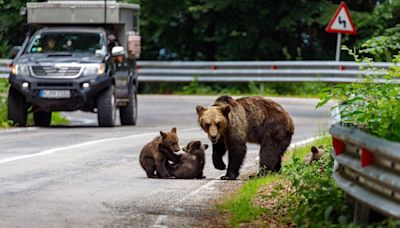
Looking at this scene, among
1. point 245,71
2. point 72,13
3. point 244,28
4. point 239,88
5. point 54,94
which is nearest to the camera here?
point 54,94

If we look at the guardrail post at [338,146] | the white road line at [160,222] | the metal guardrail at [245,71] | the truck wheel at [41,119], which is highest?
the guardrail post at [338,146]

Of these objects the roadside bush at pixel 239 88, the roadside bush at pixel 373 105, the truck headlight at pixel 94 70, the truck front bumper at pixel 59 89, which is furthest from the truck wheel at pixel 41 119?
the roadside bush at pixel 239 88

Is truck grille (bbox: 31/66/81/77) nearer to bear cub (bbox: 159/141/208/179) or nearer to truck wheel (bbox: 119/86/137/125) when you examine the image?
truck wheel (bbox: 119/86/137/125)

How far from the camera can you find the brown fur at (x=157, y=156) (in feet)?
45.0

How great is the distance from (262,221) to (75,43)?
559 inches

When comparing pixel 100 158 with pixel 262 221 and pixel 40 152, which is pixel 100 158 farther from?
pixel 262 221

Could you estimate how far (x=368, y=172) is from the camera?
826 centimetres

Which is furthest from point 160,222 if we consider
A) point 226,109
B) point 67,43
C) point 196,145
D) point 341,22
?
point 341,22

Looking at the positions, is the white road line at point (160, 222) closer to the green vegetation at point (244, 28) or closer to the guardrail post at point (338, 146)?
the guardrail post at point (338, 146)

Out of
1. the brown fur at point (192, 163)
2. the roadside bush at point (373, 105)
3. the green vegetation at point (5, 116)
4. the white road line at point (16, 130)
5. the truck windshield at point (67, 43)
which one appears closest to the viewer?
the roadside bush at point (373, 105)

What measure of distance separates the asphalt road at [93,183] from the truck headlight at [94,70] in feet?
3.32

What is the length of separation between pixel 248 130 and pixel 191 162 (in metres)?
0.71

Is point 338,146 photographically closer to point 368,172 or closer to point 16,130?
point 368,172

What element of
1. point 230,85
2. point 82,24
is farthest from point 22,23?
point 230,85
